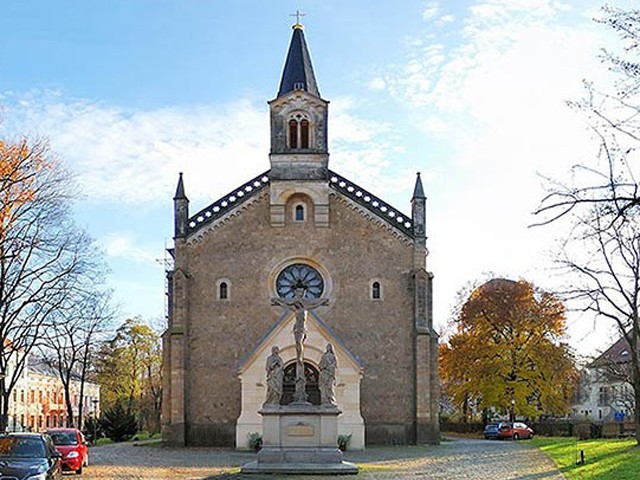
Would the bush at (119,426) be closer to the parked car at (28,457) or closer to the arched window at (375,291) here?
the arched window at (375,291)

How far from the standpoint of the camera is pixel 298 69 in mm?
42406

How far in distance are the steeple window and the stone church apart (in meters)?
0.06

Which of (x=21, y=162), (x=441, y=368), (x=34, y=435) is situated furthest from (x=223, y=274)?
(x=441, y=368)

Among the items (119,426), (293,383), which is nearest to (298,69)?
(293,383)

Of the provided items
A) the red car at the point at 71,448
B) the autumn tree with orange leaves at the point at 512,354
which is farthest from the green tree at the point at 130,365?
the red car at the point at 71,448

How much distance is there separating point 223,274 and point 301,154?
654 centimetres

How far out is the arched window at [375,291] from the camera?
40.0 meters

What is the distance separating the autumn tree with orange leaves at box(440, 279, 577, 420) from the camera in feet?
186

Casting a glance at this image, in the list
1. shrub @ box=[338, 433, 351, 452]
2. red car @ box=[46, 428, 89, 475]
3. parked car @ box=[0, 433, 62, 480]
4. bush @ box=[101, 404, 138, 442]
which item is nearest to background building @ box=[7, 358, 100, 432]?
bush @ box=[101, 404, 138, 442]

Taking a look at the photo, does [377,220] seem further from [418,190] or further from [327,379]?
[327,379]

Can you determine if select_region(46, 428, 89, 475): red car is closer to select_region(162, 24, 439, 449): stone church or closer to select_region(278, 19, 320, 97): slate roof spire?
select_region(162, 24, 439, 449): stone church

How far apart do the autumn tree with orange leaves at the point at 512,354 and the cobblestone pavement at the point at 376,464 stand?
63.4ft

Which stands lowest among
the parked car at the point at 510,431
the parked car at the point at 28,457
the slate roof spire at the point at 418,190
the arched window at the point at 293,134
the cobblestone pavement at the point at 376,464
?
the parked car at the point at 510,431

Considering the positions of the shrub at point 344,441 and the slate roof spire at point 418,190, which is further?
the slate roof spire at point 418,190
